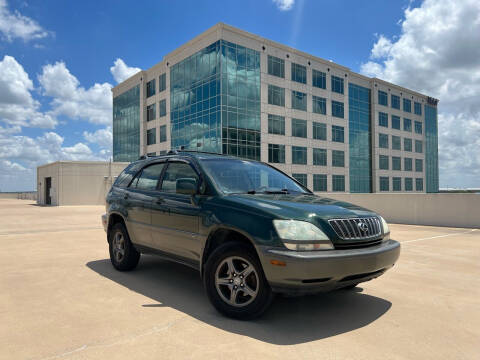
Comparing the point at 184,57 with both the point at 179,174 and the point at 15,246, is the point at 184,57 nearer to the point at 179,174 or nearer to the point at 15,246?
the point at 15,246

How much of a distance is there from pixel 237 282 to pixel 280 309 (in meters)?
0.75

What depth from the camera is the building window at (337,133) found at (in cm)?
4516

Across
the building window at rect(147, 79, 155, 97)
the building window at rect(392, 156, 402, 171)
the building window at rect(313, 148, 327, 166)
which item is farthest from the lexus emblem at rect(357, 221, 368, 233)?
the building window at rect(392, 156, 402, 171)

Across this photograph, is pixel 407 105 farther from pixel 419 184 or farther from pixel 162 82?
pixel 162 82

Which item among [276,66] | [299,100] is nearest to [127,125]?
[276,66]

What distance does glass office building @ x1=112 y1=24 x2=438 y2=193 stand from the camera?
35.0 m

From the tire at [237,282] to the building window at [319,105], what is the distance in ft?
133

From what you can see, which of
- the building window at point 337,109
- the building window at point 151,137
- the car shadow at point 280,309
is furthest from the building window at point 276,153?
the car shadow at point 280,309

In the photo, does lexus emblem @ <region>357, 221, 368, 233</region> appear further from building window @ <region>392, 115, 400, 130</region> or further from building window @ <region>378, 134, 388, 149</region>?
building window @ <region>392, 115, 400, 130</region>

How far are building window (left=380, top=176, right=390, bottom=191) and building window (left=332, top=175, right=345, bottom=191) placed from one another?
9590mm

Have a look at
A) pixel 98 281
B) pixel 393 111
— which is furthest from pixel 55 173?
pixel 393 111

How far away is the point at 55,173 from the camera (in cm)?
3656

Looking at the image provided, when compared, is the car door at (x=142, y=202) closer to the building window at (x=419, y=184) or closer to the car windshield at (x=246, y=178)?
the car windshield at (x=246, y=178)

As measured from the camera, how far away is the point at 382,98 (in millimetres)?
52281
